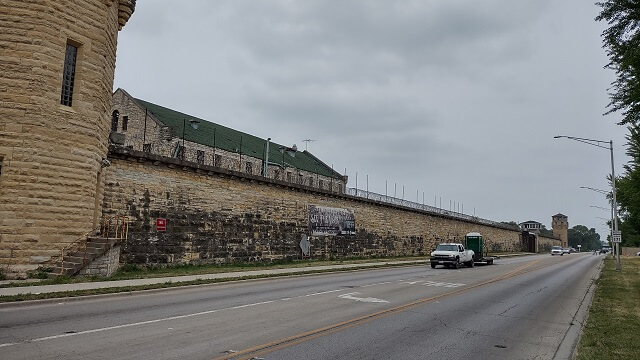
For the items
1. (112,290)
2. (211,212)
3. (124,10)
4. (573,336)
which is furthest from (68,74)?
(573,336)

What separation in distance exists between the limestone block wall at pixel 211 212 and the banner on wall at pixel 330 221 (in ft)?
1.52

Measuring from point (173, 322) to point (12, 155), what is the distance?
35.6ft

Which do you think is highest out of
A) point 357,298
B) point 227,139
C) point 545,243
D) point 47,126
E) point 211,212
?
point 227,139

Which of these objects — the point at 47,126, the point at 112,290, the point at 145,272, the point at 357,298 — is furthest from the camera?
the point at 145,272

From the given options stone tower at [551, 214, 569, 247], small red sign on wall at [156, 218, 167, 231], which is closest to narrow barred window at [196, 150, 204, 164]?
small red sign on wall at [156, 218, 167, 231]

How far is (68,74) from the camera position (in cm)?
1845

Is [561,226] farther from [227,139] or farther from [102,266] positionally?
[102,266]

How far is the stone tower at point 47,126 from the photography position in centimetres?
1634

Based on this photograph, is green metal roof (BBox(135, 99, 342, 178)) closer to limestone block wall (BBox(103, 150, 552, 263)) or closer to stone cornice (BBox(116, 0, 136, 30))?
limestone block wall (BBox(103, 150, 552, 263))

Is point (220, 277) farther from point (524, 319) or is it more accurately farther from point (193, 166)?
point (524, 319)

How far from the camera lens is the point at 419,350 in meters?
7.77

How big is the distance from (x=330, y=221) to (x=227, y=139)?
836 inches

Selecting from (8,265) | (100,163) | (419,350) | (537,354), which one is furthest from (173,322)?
(100,163)

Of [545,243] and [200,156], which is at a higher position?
[200,156]
